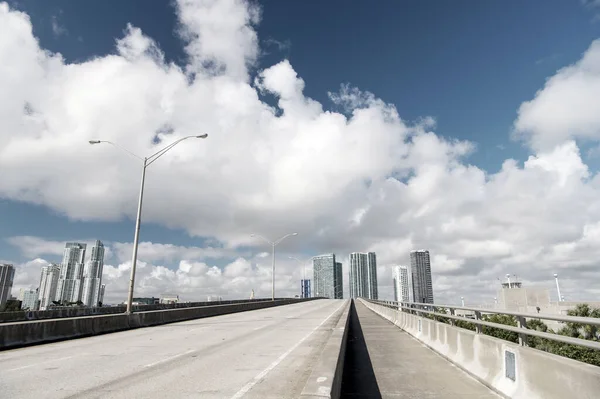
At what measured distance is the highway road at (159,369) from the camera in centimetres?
697

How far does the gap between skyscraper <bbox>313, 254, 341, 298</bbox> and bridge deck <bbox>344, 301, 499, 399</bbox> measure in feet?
464

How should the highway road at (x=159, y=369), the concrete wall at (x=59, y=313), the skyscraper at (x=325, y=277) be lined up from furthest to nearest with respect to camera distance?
the skyscraper at (x=325, y=277), the concrete wall at (x=59, y=313), the highway road at (x=159, y=369)

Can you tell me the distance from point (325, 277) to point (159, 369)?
153388 millimetres

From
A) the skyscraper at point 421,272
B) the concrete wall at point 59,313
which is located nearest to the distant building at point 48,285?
the concrete wall at point 59,313

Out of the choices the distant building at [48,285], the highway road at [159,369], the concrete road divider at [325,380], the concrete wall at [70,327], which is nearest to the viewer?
the concrete road divider at [325,380]

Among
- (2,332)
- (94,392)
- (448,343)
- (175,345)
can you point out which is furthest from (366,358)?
(2,332)

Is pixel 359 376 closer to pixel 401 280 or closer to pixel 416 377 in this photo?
pixel 416 377

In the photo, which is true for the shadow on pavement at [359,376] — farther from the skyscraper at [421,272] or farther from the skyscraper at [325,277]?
the skyscraper at [421,272]

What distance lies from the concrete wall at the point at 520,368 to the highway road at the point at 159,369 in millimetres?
3363

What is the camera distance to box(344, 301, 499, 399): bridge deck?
7496 mm

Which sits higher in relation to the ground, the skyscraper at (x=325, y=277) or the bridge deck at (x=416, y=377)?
the skyscraper at (x=325, y=277)

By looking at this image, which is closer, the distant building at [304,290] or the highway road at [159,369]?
the highway road at [159,369]

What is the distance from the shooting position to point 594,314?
5850 centimetres

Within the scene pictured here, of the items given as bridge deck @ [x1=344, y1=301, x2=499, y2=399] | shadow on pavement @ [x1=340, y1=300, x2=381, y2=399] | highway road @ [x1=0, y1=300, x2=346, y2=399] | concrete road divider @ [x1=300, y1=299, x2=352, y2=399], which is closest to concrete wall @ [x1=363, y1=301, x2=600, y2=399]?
bridge deck @ [x1=344, y1=301, x2=499, y2=399]
